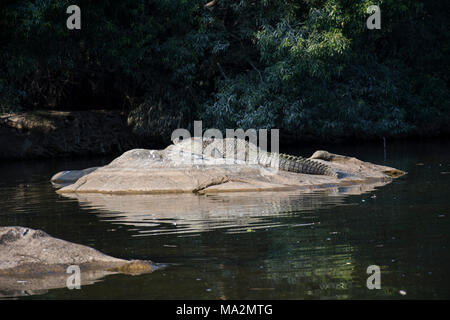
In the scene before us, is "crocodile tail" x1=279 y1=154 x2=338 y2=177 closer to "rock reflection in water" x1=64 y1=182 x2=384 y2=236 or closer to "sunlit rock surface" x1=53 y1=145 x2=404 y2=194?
"sunlit rock surface" x1=53 y1=145 x2=404 y2=194

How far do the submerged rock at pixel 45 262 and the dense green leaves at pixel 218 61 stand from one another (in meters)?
13.9

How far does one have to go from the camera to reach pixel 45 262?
23.9 ft

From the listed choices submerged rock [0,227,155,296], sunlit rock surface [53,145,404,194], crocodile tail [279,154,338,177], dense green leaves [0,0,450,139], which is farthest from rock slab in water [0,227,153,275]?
dense green leaves [0,0,450,139]

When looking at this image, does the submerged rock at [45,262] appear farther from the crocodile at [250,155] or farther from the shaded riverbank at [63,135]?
the shaded riverbank at [63,135]

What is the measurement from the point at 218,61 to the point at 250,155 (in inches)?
414

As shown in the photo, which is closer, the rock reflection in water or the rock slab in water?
the rock slab in water

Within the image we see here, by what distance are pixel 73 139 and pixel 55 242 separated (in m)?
19.9

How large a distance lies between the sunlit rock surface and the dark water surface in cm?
64

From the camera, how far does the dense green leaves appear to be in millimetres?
22219

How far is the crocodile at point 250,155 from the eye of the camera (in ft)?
48.4

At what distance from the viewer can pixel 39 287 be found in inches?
260
